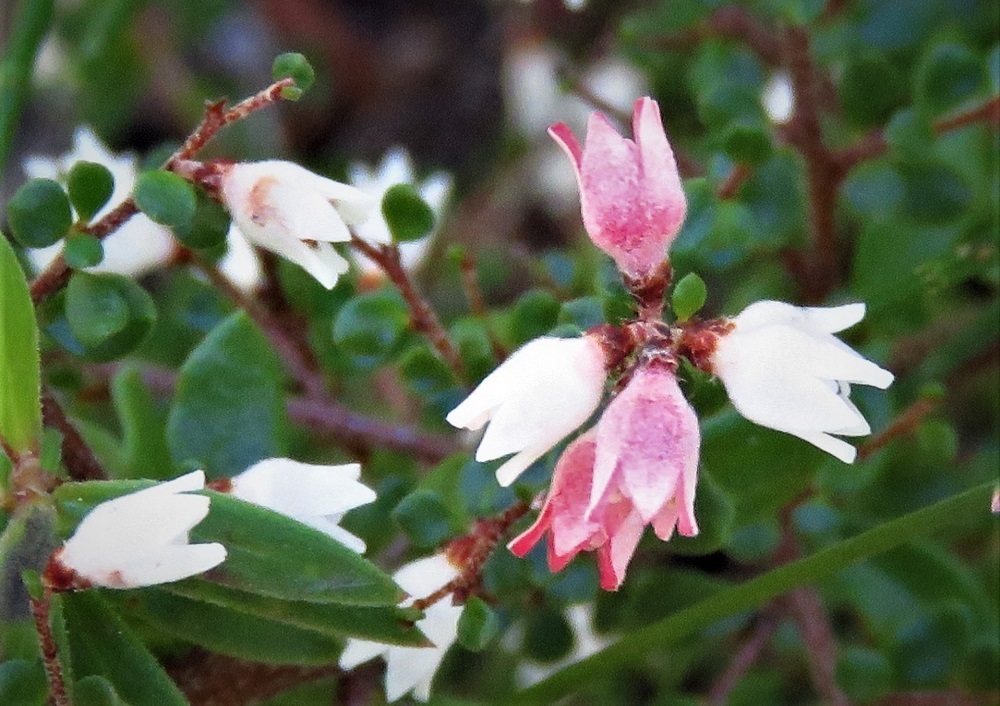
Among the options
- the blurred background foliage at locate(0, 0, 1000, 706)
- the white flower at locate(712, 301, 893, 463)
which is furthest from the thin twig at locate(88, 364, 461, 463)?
the white flower at locate(712, 301, 893, 463)

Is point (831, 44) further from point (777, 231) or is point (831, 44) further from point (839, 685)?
point (839, 685)

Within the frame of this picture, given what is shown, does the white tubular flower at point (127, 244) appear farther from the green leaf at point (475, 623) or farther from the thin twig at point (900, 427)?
the thin twig at point (900, 427)

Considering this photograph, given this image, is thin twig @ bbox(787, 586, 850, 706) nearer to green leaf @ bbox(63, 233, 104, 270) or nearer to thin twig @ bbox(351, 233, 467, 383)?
thin twig @ bbox(351, 233, 467, 383)

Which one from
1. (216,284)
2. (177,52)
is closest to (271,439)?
(216,284)

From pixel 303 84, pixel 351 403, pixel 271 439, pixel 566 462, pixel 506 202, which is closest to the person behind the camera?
pixel 566 462

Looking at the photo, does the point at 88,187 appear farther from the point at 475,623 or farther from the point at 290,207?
the point at 475,623

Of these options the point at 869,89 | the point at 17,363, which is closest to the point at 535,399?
the point at 17,363
